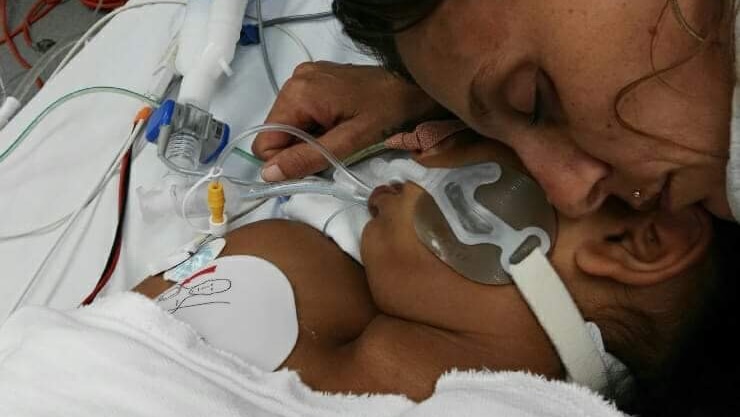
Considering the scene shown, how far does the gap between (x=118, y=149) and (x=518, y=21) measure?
78 cm

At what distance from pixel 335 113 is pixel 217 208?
0.85ft

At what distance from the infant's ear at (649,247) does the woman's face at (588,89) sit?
0.06 meters

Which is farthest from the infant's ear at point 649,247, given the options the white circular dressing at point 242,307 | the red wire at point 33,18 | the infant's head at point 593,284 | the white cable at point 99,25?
the red wire at point 33,18

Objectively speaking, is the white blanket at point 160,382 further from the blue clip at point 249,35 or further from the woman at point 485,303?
the blue clip at point 249,35

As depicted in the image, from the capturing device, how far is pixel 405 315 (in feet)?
2.96

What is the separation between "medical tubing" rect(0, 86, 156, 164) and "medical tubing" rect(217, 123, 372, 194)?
21 cm

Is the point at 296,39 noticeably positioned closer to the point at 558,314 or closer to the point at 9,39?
the point at 558,314

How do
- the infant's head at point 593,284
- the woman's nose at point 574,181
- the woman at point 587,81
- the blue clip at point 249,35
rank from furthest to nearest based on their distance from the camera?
the blue clip at point 249,35 → the infant's head at point 593,284 → the woman's nose at point 574,181 → the woman at point 587,81

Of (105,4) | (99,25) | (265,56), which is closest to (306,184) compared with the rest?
(265,56)

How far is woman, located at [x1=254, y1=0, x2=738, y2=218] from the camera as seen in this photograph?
0.55 m

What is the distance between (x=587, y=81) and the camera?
597 millimetres

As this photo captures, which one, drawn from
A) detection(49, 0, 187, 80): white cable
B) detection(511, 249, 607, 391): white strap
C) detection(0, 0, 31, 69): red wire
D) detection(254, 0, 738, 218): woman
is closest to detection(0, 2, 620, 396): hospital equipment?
detection(511, 249, 607, 391): white strap

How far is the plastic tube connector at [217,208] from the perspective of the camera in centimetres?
97

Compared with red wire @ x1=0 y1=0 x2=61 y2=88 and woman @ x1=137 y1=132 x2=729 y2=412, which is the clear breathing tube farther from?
red wire @ x1=0 y1=0 x2=61 y2=88
